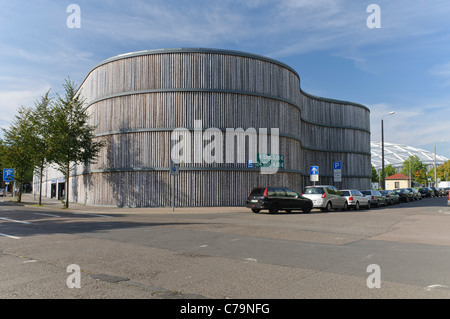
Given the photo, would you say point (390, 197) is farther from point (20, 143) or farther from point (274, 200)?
point (20, 143)

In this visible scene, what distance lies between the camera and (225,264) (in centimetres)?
717

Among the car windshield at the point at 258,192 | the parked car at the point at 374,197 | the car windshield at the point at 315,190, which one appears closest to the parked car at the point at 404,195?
the parked car at the point at 374,197

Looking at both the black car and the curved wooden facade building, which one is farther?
the curved wooden facade building

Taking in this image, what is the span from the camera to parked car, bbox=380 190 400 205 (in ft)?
114

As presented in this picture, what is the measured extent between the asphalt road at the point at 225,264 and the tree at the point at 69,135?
16843 mm

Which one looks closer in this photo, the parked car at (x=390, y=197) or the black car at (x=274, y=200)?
the black car at (x=274, y=200)

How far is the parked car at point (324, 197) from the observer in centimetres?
2381

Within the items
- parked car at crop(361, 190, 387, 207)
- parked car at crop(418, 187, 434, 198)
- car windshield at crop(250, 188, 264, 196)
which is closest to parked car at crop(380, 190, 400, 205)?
parked car at crop(361, 190, 387, 207)

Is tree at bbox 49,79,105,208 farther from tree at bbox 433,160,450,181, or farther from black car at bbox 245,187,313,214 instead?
tree at bbox 433,160,450,181

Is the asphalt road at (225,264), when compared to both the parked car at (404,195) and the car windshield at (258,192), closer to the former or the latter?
the car windshield at (258,192)

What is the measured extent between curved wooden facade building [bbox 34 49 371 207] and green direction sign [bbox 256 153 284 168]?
1.87 feet

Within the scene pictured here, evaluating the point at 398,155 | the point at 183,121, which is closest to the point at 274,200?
the point at 183,121

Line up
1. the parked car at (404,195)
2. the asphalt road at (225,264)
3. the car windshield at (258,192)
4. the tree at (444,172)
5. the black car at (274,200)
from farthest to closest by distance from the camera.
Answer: the tree at (444,172) < the parked car at (404,195) < the car windshield at (258,192) < the black car at (274,200) < the asphalt road at (225,264)

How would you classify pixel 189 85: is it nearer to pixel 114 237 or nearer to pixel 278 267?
pixel 114 237
